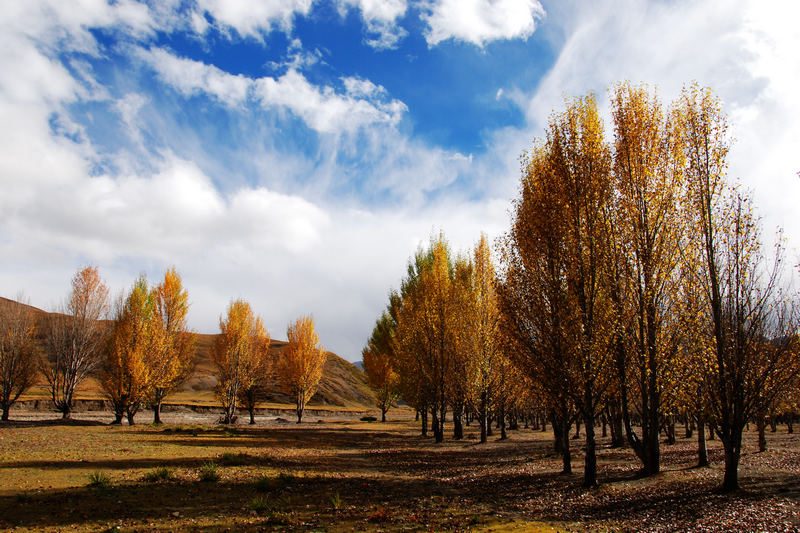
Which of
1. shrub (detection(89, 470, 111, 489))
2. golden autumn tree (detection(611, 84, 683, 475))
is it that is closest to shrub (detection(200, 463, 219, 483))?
shrub (detection(89, 470, 111, 489))

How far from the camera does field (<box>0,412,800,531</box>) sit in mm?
9102

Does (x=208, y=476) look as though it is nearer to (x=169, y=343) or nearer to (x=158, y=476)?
(x=158, y=476)

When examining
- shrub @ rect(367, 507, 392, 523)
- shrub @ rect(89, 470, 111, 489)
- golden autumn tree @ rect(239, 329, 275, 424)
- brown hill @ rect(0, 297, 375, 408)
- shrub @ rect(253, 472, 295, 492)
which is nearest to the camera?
shrub @ rect(367, 507, 392, 523)

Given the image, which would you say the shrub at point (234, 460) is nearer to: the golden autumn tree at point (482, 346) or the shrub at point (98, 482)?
the shrub at point (98, 482)

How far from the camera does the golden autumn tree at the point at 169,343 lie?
38.9m

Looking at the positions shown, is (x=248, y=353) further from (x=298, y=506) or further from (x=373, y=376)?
(x=298, y=506)

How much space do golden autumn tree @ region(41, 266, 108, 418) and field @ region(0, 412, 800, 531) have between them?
24.6 meters

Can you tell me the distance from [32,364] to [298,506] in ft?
151

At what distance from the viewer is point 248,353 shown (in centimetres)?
4803

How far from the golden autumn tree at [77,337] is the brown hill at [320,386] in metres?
50.9

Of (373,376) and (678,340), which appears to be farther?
(373,376)

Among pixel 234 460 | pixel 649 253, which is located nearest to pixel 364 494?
pixel 234 460

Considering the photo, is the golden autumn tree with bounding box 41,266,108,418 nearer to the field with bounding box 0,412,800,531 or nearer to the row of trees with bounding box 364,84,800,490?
the field with bounding box 0,412,800,531

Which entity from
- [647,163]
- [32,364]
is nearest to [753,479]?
[647,163]
